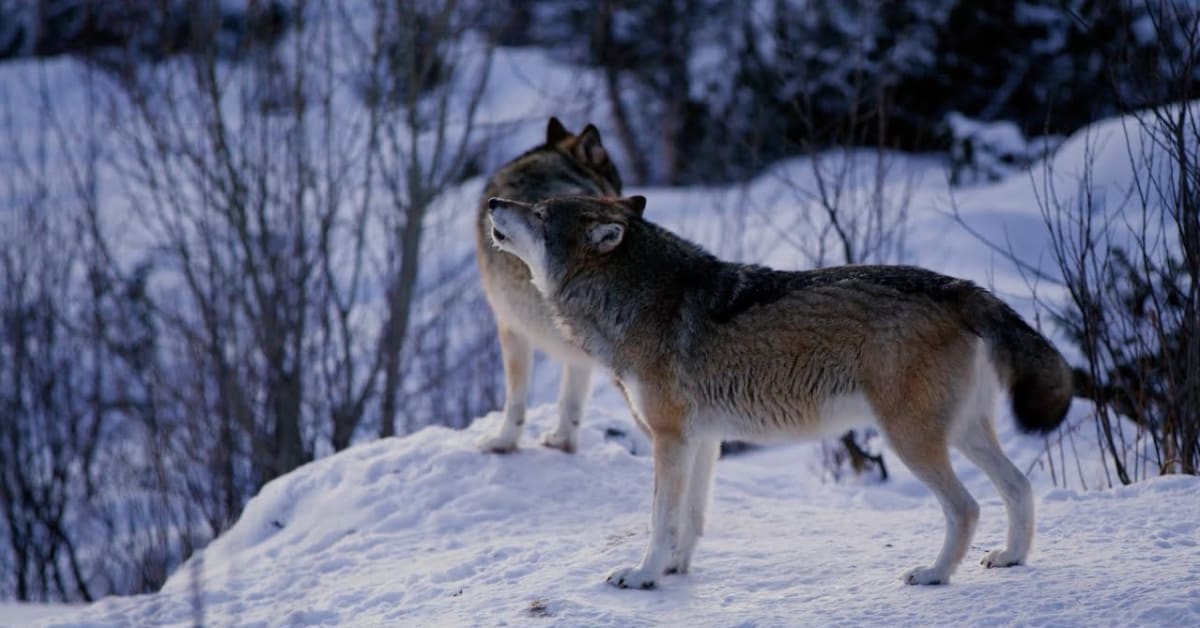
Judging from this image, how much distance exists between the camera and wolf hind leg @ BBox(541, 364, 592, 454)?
800 centimetres

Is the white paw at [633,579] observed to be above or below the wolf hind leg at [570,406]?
below

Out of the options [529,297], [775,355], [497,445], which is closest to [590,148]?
[529,297]

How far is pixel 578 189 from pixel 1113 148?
6.22 m

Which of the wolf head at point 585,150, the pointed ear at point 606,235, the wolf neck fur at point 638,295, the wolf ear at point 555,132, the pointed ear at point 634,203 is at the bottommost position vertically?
the wolf neck fur at point 638,295

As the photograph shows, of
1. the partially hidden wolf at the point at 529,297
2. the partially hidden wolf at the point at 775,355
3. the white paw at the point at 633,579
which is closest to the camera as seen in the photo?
the partially hidden wolf at the point at 775,355

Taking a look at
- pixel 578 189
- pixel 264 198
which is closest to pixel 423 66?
pixel 264 198

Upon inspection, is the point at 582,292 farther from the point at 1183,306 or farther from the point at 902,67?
the point at 902,67

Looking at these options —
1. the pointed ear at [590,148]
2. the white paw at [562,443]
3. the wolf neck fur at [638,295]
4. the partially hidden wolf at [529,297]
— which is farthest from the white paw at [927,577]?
the pointed ear at [590,148]

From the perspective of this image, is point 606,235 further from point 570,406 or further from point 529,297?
point 570,406

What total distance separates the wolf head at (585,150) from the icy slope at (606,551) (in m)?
1.84

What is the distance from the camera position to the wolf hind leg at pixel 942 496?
5.19 meters

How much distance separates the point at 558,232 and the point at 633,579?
176 cm

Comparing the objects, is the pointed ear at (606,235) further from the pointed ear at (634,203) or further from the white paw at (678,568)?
the white paw at (678,568)

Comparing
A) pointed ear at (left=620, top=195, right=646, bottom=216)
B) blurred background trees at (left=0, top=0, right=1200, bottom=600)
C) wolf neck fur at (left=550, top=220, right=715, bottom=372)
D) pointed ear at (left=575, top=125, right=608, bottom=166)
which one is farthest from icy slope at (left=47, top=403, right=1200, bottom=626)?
blurred background trees at (left=0, top=0, right=1200, bottom=600)
